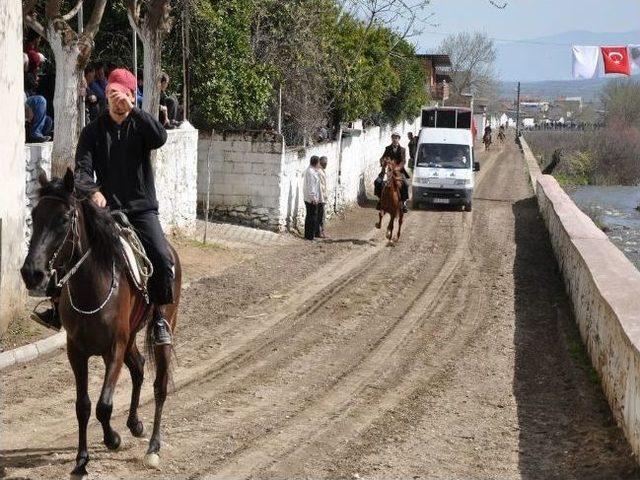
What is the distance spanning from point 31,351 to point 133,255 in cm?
378

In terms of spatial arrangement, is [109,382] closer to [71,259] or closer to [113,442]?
[113,442]

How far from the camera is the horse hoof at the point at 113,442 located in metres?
7.31

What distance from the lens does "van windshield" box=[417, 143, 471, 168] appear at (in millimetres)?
30531

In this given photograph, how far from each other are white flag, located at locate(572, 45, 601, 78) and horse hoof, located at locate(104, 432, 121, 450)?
35760mm

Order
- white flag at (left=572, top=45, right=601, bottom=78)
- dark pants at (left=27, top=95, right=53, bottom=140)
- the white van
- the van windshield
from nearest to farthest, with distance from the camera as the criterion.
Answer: dark pants at (left=27, top=95, right=53, bottom=140) < the white van < the van windshield < white flag at (left=572, top=45, right=601, bottom=78)

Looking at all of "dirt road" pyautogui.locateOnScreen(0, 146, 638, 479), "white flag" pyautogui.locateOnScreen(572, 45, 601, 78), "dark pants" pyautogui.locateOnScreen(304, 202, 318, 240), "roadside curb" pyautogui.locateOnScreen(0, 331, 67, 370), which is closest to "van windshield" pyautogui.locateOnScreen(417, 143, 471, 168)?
"dark pants" pyautogui.locateOnScreen(304, 202, 318, 240)

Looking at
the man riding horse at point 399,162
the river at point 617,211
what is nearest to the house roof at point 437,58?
the river at point 617,211

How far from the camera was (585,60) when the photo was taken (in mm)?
40969

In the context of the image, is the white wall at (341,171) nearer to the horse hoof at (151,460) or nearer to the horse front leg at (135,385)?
the horse front leg at (135,385)

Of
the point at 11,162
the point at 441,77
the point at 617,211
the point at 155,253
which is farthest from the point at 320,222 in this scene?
the point at 441,77

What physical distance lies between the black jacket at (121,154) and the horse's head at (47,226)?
757 mm

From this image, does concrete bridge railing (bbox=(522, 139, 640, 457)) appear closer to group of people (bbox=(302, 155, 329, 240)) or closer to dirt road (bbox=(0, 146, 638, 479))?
dirt road (bbox=(0, 146, 638, 479))

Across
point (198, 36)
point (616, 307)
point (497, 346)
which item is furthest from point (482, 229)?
point (616, 307)

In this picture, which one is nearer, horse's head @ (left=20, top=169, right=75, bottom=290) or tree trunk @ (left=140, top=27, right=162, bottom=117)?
horse's head @ (left=20, top=169, right=75, bottom=290)
